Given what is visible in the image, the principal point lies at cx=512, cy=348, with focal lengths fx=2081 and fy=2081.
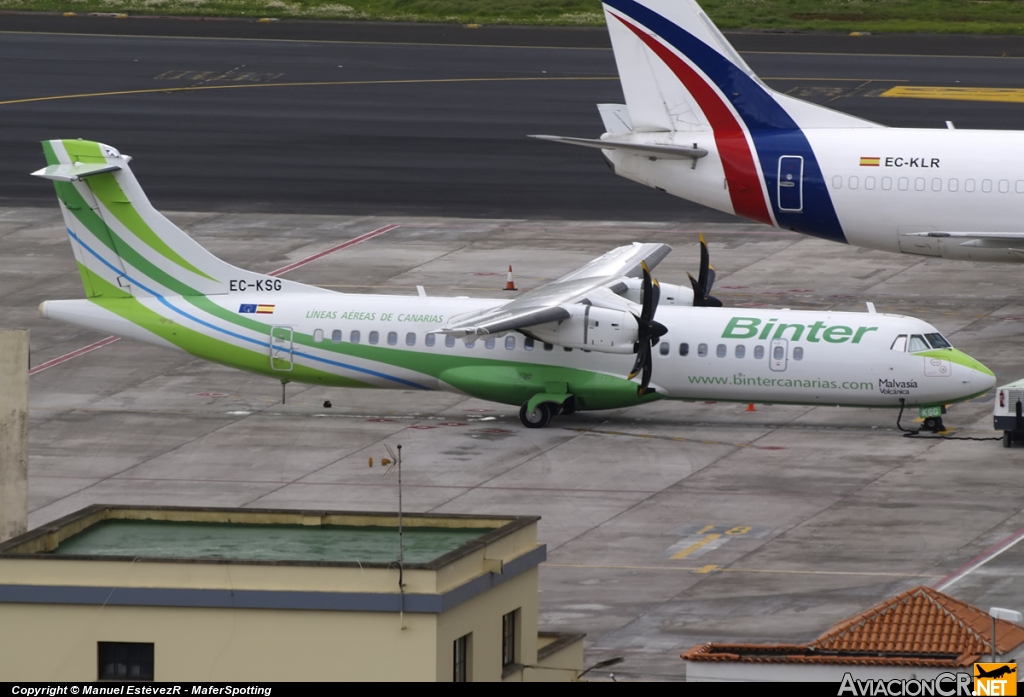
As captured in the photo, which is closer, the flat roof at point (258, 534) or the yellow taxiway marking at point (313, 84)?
the flat roof at point (258, 534)

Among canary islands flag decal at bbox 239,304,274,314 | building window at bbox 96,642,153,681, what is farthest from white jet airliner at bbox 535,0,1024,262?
building window at bbox 96,642,153,681

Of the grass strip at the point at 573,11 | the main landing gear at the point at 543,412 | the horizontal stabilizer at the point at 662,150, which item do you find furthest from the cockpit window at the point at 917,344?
the grass strip at the point at 573,11

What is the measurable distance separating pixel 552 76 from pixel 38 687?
71.7 m

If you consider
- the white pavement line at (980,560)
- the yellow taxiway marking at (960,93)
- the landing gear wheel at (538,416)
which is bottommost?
the white pavement line at (980,560)

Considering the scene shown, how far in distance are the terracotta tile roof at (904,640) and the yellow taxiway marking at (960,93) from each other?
191 ft

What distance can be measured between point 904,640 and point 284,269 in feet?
122

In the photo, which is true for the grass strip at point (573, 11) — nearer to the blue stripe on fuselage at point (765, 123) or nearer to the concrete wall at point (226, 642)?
the blue stripe on fuselage at point (765, 123)

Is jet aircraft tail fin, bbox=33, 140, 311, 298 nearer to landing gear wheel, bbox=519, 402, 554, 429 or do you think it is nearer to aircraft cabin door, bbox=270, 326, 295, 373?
aircraft cabin door, bbox=270, 326, 295, 373

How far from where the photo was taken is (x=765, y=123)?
54719mm

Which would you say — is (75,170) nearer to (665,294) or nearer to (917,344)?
(665,294)

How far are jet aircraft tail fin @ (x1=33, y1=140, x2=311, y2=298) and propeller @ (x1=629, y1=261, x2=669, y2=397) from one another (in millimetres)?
8454

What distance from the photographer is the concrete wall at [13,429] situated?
99.7ft

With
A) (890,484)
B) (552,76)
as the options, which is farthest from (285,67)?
(890,484)

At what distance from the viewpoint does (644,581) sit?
35.9m
